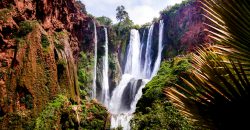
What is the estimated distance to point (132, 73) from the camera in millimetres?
55094

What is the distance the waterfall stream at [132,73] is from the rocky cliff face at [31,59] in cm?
1287

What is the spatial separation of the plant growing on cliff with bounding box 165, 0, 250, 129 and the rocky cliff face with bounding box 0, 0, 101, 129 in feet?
78.5

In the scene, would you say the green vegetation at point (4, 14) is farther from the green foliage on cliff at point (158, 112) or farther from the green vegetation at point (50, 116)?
the green foliage on cliff at point (158, 112)

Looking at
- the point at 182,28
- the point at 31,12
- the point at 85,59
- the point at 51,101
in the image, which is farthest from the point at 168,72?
the point at 182,28

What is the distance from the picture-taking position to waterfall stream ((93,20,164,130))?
44906mm

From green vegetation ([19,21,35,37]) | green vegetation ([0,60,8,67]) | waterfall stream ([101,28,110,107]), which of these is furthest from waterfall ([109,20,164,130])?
green vegetation ([0,60,8,67])

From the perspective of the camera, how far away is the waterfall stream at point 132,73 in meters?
44.9

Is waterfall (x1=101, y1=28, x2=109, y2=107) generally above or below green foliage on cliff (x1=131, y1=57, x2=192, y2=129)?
above

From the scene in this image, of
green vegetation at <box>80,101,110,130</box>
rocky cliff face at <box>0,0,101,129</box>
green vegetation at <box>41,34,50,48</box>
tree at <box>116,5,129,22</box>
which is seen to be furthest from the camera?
tree at <box>116,5,129,22</box>

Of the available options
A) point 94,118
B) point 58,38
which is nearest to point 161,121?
point 94,118

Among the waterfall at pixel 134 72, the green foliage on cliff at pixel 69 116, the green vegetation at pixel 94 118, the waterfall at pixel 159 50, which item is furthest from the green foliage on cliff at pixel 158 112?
the waterfall at pixel 159 50

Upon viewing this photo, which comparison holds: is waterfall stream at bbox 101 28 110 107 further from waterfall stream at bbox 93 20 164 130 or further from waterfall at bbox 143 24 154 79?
waterfall at bbox 143 24 154 79

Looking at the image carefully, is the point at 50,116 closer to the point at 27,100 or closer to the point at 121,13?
the point at 27,100

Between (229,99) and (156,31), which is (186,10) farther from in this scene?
(229,99)
